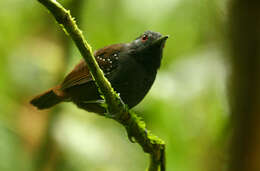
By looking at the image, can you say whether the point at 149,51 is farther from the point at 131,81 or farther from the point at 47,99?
the point at 47,99

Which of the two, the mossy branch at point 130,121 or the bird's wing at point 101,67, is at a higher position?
the bird's wing at point 101,67

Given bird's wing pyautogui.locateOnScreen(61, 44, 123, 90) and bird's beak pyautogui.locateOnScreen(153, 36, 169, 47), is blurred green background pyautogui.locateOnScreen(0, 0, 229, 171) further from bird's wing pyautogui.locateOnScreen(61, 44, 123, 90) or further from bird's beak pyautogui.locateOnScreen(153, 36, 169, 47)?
bird's beak pyautogui.locateOnScreen(153, 36, 169, 47)

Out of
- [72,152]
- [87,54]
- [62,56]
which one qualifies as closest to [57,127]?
[72,152]

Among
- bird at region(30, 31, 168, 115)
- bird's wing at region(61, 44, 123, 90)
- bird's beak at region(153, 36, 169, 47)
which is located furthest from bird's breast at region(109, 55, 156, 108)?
bird's beak at region(153, 36, 169, 47)

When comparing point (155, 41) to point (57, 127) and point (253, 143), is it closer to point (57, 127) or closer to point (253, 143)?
point (57, 127)

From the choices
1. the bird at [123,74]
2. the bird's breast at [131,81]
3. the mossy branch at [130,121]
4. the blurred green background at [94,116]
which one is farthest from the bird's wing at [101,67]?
the mossy branch at [130,121]

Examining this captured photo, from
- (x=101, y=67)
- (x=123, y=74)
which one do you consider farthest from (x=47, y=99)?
(x=123, y=74)

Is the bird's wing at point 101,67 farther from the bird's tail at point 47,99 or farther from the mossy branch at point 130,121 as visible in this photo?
the mossy branch at point 130,121

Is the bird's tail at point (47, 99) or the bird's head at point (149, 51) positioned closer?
the bird's head at point (149, 51)
